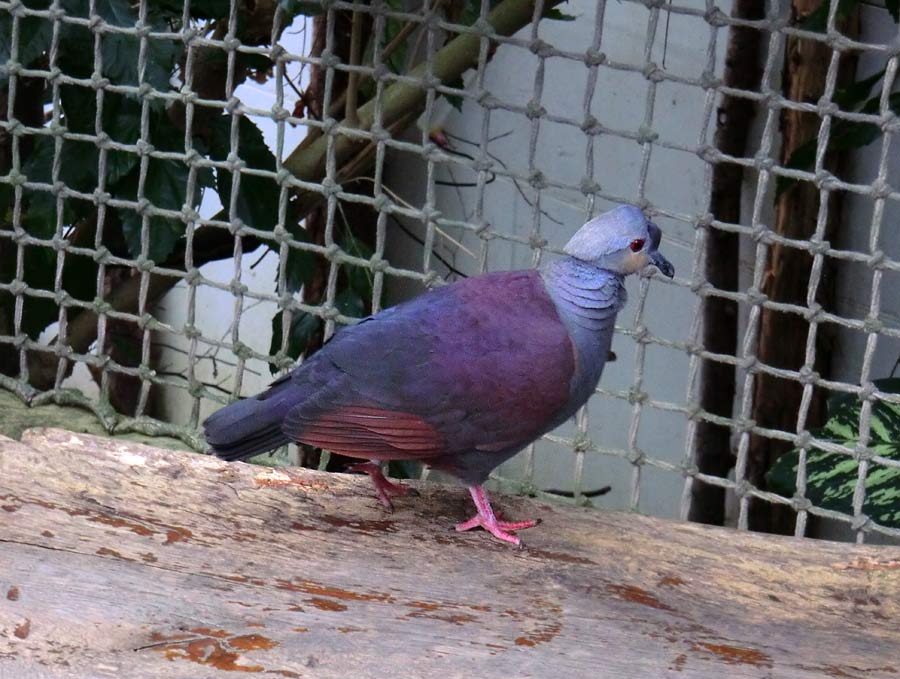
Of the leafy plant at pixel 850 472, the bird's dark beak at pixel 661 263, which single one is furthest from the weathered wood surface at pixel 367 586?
the bird's dark beak at pixel 661 263

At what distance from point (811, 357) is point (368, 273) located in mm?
880

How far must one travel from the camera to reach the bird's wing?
151 centimetres

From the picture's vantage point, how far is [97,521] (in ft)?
5.36

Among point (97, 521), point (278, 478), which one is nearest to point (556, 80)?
point (278, 478)

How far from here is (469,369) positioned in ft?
4.97

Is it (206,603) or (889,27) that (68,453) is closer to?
(206,603)

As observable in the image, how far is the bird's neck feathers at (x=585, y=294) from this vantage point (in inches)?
61.2

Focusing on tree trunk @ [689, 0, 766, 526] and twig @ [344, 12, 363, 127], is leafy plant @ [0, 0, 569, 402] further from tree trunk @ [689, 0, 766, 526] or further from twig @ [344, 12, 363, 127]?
tree trunk @ [689, 0, 766, 526]

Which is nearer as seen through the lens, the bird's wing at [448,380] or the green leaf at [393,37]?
the bird's wing at [448,380]

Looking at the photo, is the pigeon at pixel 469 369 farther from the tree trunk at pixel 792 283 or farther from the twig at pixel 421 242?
the twig at pixel 421 242

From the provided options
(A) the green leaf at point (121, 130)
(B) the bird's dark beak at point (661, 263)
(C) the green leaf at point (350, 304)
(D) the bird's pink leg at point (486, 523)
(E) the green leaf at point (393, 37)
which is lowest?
(D) the bird's pink leg at point (486, 523)

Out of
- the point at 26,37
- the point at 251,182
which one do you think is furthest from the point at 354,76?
the point at 26,37

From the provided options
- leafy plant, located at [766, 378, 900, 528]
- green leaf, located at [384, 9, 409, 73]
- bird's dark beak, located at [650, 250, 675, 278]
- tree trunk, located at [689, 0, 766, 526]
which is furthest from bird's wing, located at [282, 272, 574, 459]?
tree trunk, located at [689, 0, 766, 526]

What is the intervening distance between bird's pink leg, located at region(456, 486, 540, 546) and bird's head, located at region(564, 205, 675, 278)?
14.9 inches
